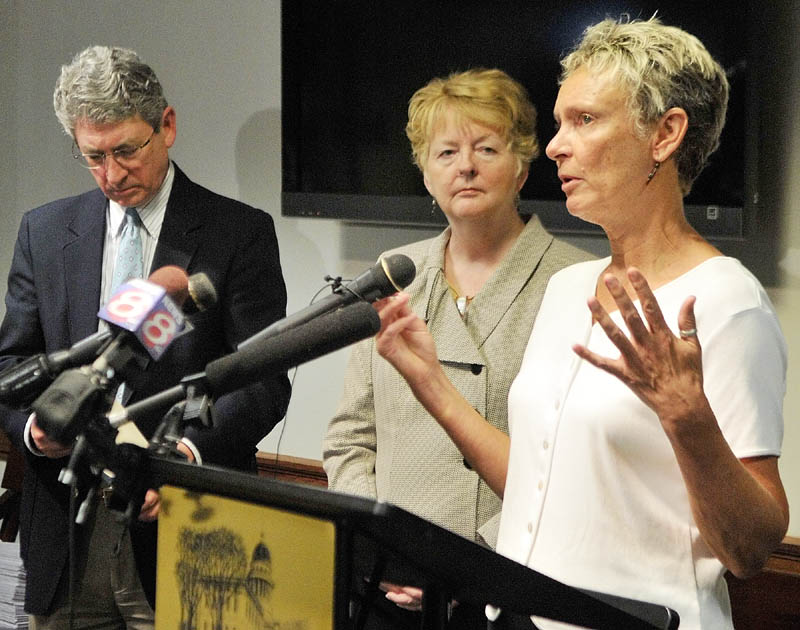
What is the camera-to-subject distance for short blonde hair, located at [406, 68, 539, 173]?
2.17m

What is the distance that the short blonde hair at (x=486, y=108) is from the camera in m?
2.17

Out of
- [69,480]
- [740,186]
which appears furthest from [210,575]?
[740,186]

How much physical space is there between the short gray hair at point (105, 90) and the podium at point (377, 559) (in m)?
1.34

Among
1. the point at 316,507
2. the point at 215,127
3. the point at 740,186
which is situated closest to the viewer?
the point at 316,507

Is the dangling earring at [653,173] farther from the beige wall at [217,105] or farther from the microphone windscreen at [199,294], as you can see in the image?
the beige wall at [217,105]

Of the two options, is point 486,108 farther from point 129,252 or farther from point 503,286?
point 129,252

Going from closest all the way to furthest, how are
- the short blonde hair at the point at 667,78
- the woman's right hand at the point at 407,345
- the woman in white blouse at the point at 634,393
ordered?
the woman in white blouse at the point at 634,393, the short blonde hair at the point at 667,78, the woman's right hand at the point at 407,345

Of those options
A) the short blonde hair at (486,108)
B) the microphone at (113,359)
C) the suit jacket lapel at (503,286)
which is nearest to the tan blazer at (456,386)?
the suit jacket lapel at (503,286)

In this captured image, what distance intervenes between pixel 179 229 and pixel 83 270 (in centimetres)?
22

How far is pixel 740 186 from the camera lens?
2.55 meters

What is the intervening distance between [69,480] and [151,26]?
2.86 meters

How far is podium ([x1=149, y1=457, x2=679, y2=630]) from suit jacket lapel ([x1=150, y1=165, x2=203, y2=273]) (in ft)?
3.98

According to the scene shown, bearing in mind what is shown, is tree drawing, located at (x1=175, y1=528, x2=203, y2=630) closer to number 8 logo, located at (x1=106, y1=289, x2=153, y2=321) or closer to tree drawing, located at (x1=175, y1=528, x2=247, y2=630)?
tree drawing, located at (x1=175, y1=528, x2=247, y2=630)

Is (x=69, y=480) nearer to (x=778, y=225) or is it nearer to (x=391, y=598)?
(x=391, y=598)
